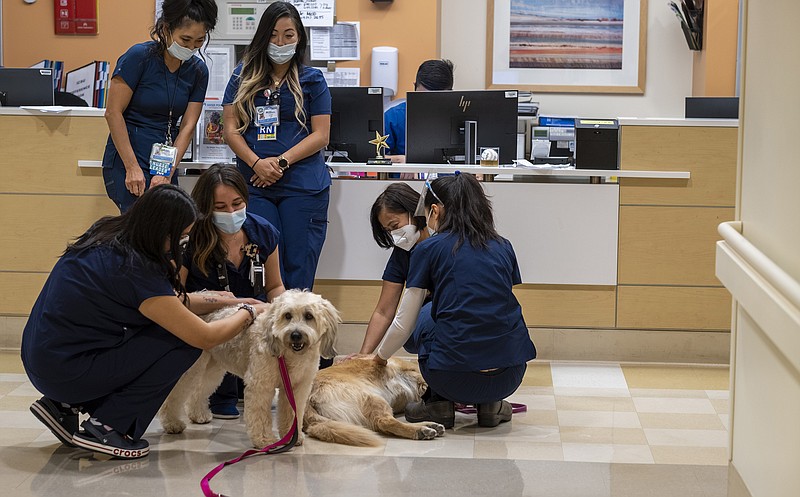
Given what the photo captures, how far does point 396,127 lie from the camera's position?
6156 millimetres

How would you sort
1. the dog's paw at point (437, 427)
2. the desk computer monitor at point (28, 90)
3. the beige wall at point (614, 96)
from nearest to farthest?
the dog's paw at point (437, 427)
the desk computer monitor at point (28, 90)
the beige wall at point (614, 96)

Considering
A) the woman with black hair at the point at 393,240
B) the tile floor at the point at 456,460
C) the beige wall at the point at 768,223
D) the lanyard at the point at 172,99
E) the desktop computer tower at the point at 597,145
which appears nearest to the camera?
the beige wall at the point at 768,223

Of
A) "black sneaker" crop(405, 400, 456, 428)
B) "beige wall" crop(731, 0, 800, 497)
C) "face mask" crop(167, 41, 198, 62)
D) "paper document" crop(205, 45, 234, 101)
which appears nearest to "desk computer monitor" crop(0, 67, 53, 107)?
"face mask" crop(167, 41, 198, 62)

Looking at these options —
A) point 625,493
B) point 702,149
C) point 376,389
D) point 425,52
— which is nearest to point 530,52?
point 425,52

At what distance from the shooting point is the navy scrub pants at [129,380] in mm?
3113

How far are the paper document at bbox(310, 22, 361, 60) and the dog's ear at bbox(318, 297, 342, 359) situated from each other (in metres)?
4.35

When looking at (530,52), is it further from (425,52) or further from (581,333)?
(581,333)

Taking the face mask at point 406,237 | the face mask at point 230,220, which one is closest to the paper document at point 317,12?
the face mask at point 406,237

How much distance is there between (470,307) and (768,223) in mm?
1384

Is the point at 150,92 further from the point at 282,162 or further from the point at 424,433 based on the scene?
the point at 424,433

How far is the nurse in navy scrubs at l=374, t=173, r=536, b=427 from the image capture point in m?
3.48

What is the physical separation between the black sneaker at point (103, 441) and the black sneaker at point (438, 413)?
1.05 metres

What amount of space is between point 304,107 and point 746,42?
2.32 m

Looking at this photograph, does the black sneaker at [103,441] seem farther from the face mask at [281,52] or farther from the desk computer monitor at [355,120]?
the desk computer monitor at [355,120]
